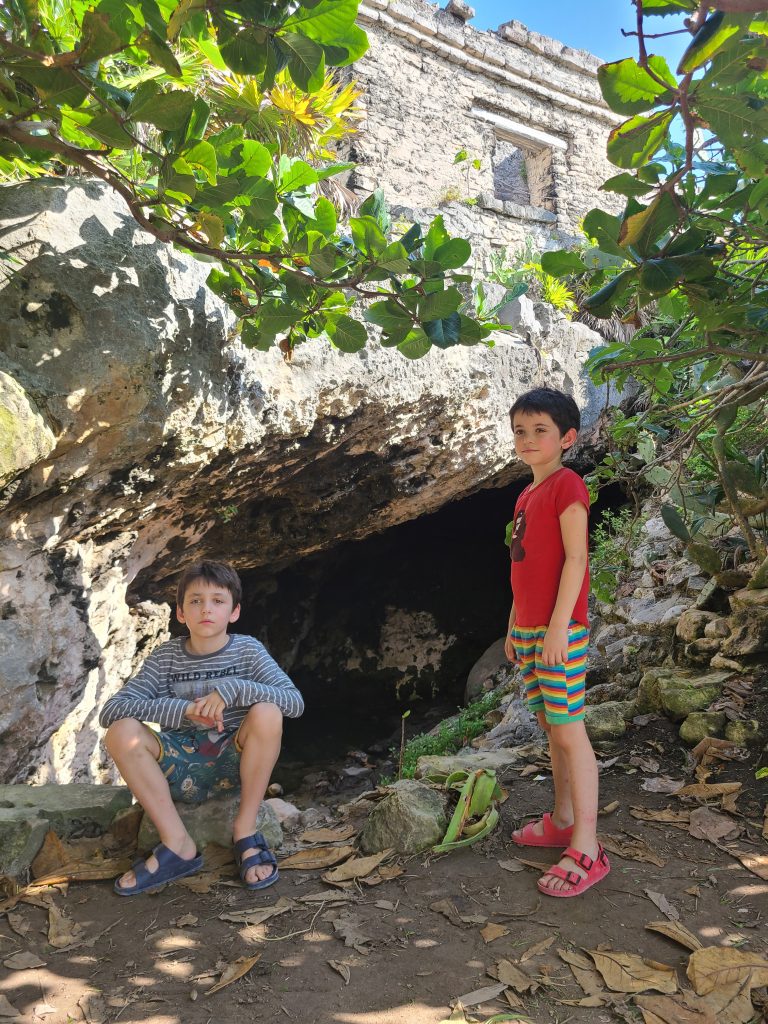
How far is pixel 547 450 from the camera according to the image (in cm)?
218

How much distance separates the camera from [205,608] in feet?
7.32

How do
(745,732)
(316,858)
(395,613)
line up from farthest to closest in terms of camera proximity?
(395,613), (745,732), (316,858)

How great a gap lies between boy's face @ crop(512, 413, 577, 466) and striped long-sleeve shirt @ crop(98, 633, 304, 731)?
1.06m

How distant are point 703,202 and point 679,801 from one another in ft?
6.58

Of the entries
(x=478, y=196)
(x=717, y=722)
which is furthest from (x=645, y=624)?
(x=478, y=196)

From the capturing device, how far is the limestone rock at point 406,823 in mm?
2311

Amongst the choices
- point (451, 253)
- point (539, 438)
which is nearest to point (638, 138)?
point (451, 253)

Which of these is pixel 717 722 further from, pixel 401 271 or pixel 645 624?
pixel 401 271

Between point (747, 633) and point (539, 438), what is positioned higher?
point (539, 438)

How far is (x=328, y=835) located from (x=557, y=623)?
1265 millimetres

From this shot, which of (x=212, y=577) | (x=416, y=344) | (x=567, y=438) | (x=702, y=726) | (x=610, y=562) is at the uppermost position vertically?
(x=416, y=344)

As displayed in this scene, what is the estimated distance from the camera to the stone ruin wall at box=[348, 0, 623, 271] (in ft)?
26.8

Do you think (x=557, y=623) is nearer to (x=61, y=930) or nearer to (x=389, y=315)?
(x=389, y=315)

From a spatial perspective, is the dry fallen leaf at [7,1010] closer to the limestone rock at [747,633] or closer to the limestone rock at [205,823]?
the limestone rock at [205,823]
